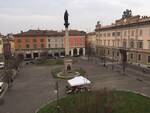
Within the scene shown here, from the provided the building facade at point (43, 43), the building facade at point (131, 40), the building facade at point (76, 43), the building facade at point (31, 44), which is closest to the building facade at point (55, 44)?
the building facade at point (43, 43)

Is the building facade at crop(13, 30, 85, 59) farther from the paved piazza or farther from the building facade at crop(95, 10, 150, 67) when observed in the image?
the paved piazza

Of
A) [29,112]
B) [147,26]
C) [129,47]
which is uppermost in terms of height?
[147,26]

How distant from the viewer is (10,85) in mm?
34312

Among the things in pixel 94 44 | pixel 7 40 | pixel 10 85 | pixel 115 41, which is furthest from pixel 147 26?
pixel 7 40

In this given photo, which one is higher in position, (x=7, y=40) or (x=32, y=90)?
(x=7, y=40)

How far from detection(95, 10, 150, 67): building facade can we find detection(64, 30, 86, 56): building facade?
13.1 m

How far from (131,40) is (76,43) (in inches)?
1314

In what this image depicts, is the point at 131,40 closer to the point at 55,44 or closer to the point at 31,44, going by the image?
the point at 55,44

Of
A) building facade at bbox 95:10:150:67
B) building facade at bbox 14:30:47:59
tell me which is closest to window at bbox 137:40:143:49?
building facade at bbox 95:10:150:67

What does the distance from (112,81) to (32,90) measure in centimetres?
1404

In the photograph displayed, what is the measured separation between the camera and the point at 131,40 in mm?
53562

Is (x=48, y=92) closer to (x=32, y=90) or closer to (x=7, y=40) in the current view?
(x=32, y=90)

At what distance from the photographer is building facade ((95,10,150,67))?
1873 inches

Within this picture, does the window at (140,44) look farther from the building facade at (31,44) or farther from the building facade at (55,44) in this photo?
the building facade at (31,44)
